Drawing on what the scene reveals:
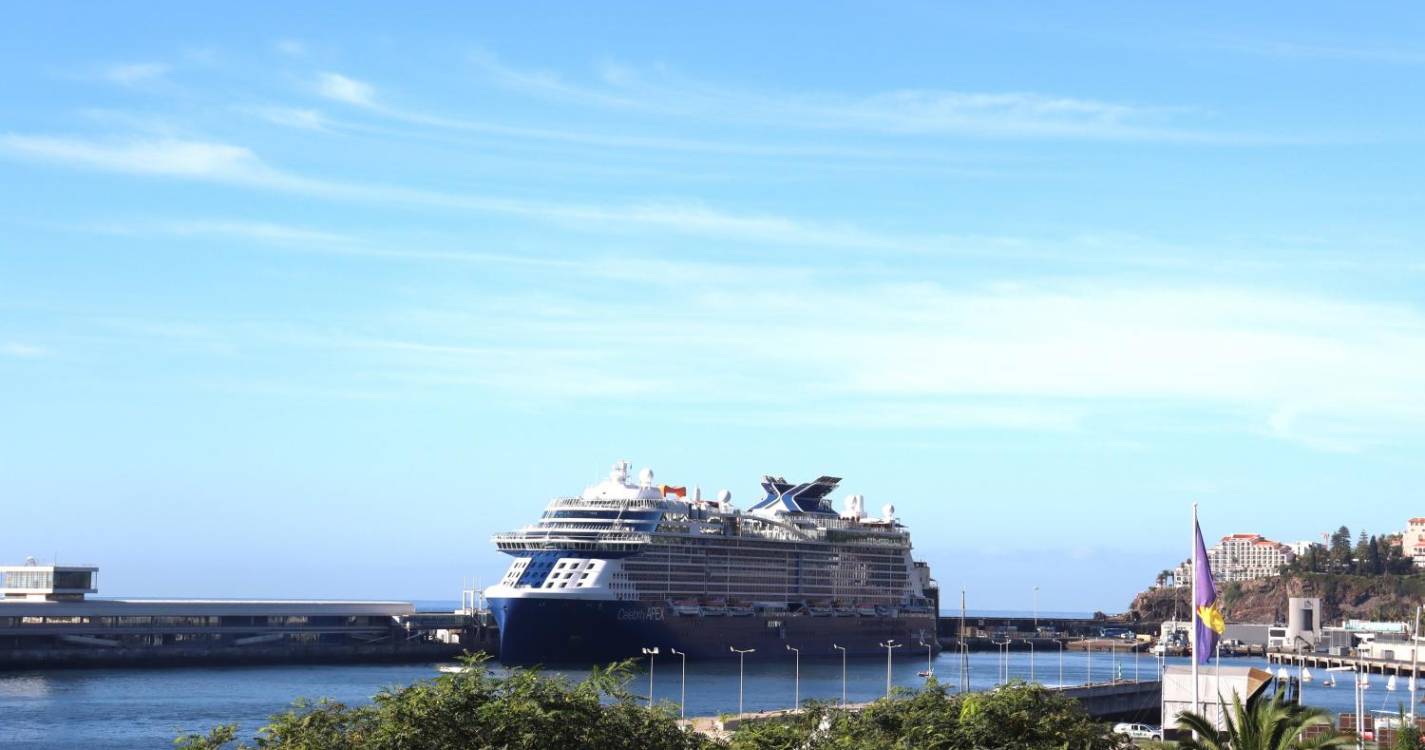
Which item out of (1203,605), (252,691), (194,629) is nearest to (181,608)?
(194,629)

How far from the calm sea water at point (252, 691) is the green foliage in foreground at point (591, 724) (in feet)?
78.2

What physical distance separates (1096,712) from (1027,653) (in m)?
91.9

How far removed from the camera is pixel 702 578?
120938mm

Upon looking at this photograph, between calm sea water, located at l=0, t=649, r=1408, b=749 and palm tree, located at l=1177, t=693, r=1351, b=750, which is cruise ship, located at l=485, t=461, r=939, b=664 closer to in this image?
calm sea water, located at l=0, t=649, r=1408, b=749

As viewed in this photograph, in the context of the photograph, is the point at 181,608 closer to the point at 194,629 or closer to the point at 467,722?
the point at 194,629

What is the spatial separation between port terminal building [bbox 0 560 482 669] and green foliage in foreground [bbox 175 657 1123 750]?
3413 inches

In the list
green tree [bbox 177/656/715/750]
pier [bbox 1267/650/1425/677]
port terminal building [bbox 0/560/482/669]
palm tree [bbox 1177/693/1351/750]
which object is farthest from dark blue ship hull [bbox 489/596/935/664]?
palm tree [bbox 1177/693/1351/750]

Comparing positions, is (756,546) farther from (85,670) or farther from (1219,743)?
(1219,743)

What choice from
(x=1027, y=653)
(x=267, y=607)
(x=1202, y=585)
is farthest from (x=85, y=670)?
(x=1027, y=653)

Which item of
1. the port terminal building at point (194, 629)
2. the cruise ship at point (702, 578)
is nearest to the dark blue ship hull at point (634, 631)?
the cruise ship at point (702, 578)

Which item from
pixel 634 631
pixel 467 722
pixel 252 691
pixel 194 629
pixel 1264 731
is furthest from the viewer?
pixel 194 629

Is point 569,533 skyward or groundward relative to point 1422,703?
skyward

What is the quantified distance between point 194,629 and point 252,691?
27.4m

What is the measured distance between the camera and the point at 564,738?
29531 millimetres
